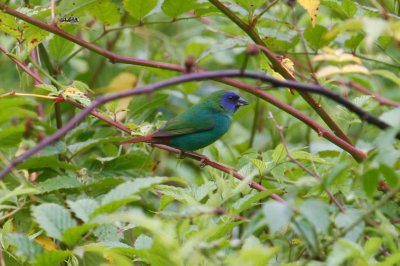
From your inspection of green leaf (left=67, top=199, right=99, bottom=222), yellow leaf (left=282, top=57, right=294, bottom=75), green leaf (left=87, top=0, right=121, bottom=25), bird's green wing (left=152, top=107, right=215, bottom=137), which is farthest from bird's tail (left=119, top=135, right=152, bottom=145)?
green leaf (left=67, top=199, right=99, bottom=222)

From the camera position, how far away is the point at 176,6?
3240 mm

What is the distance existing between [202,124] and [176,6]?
97cm

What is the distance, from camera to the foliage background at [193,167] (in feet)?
5.67

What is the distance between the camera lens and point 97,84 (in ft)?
17.6

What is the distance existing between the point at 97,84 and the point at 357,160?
3185 mm

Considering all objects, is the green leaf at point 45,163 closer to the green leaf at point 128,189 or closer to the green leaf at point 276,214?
the green leaf at point 128,189

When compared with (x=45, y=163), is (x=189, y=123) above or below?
below

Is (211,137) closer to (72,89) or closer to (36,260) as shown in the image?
(72,89)

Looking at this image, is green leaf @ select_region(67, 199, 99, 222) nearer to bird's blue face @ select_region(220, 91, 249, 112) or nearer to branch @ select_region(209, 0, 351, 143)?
branch @ select_region(209, 0, 351, 143)

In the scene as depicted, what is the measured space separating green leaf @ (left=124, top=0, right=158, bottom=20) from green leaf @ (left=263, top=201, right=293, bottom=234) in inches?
67.7

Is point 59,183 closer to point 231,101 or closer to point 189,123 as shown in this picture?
point 189,123

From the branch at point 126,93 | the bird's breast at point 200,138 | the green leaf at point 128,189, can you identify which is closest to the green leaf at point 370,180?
the branch at point 126,93

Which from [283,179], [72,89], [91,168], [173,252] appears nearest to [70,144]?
[91,168]

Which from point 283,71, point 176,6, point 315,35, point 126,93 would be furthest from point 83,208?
point 315,35
